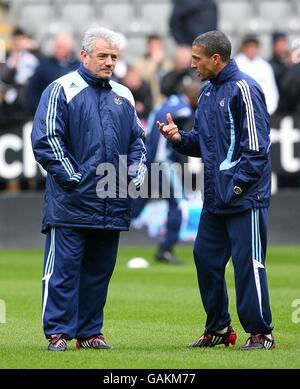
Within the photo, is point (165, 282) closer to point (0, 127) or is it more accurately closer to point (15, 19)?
point (0, 127)

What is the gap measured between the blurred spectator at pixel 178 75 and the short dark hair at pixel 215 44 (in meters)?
7.20

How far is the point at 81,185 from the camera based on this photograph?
Result: 9.23m

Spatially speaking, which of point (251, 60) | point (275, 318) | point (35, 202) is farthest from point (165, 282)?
point (251, 60)

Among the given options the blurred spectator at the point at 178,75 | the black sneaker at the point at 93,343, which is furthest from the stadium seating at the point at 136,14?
the black sneaker at the point at 93,343

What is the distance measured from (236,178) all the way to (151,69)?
39.7ft

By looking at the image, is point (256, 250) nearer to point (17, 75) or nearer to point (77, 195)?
point (77, 195)

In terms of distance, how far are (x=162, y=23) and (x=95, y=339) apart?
15459 mm

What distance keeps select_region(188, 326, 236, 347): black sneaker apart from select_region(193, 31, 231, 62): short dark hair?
213cm

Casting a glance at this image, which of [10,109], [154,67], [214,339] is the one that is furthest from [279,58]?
[214,339]

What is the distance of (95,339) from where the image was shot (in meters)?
9.46

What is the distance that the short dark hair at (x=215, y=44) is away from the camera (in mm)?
9266

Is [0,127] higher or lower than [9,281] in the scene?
higher

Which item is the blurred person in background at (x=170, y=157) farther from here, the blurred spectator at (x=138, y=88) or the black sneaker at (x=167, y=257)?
the blurred spectator at (x=138, y=88)

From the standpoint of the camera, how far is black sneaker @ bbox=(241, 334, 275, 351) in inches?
364
